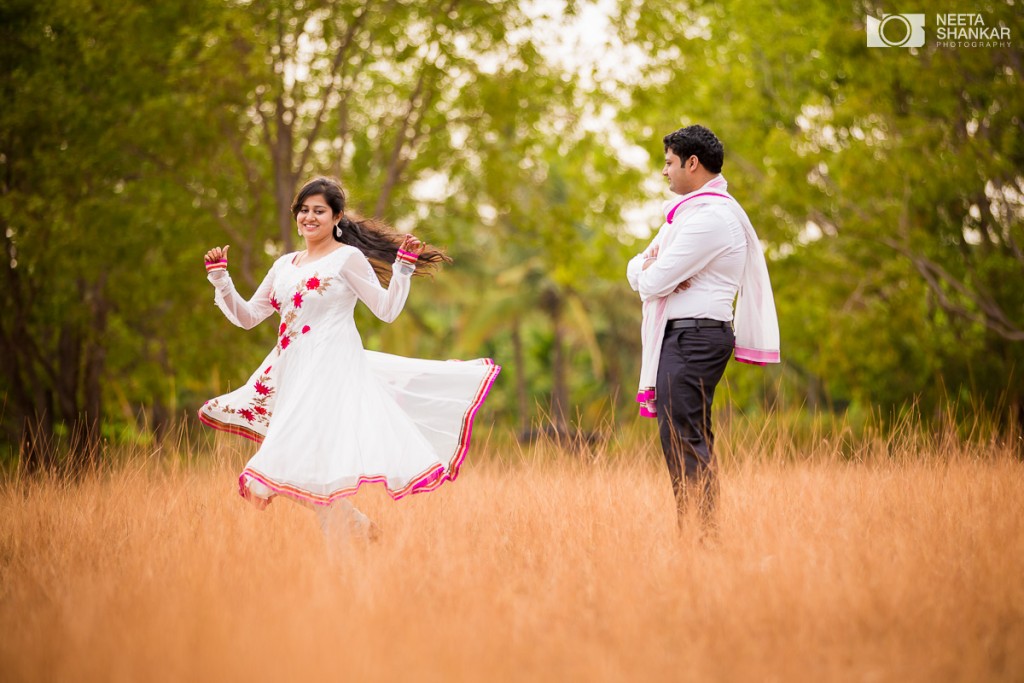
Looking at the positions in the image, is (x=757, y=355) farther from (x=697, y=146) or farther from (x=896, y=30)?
(x=896, y=30)

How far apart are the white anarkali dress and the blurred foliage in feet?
10.6

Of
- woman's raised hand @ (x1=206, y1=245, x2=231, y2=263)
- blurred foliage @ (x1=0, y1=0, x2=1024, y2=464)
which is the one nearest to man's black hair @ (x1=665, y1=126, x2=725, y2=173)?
woman's raised hand @ (x1=206, y1=245, x2=231, y2=263)

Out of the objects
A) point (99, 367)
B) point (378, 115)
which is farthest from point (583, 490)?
point (378, 115)

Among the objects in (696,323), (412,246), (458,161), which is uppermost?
(458,161)

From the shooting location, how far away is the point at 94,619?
3650 mm

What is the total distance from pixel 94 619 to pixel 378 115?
40.2 ft

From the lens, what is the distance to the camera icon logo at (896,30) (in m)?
11.0

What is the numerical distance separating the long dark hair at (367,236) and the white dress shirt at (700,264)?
1199 mm

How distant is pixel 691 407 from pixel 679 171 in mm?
1140

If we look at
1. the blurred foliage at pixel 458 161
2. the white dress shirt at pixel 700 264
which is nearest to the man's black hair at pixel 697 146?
the white dress shirt at pixel 700 264

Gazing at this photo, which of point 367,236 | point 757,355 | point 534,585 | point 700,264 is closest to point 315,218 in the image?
point 367,236

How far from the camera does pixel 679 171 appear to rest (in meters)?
4.93

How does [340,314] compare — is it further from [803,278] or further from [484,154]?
[803,278]

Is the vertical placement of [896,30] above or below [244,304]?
above
